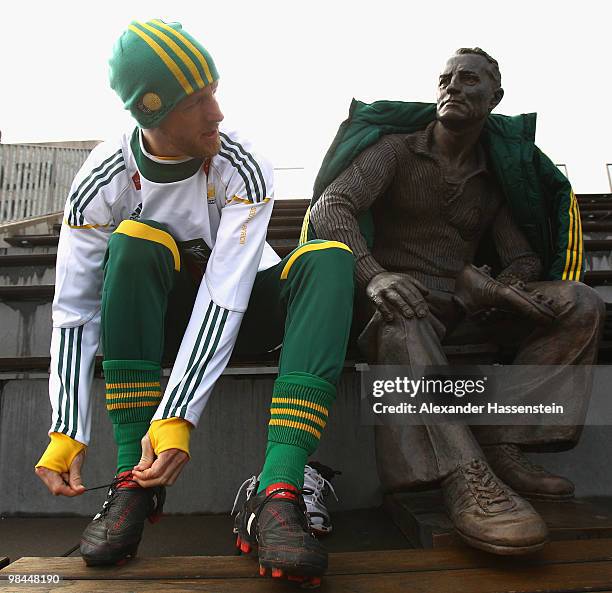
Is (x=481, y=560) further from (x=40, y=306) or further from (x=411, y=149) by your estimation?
(x=40, y=306)

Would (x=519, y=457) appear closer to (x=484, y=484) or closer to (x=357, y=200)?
(x=484, y=484)

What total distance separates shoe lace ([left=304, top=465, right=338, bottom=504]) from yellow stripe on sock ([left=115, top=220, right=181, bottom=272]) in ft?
1.93

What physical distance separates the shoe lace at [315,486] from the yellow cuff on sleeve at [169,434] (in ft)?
1.39

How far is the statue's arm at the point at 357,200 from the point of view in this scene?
3.96 ft

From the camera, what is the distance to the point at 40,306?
1683 mm

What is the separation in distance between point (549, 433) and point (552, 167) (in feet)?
2.44

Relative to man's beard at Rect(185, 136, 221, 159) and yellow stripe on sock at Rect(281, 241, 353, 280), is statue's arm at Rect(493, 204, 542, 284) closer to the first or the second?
yellow stripe on sock at Rect(281, 241, 353, 280)

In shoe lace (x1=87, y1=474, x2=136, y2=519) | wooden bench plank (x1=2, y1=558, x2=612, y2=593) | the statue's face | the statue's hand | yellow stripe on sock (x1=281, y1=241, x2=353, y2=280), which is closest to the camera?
wooden bench plank (x1=2, y1=558, x2=612, y2=593)

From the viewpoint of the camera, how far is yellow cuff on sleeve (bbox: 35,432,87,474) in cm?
78

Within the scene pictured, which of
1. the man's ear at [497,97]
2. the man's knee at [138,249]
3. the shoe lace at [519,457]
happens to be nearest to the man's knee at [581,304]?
the shoe lace at [519,457]

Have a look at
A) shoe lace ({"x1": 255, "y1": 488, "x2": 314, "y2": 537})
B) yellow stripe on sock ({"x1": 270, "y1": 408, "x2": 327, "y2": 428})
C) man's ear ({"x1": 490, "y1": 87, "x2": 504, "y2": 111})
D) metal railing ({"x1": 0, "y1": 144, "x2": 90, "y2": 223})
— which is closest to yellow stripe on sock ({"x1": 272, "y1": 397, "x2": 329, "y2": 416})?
yellow stripe on sock ({"x1": 270, "y1": 408, "x2": 327, "y2": 428})

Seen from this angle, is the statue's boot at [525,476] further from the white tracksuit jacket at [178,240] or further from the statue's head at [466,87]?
the statue's head at [466,87]

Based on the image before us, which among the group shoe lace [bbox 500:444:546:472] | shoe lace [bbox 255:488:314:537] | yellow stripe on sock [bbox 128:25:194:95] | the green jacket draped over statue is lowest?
shoe lace [bbox 500:444:546:472]

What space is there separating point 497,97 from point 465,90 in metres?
0.14
